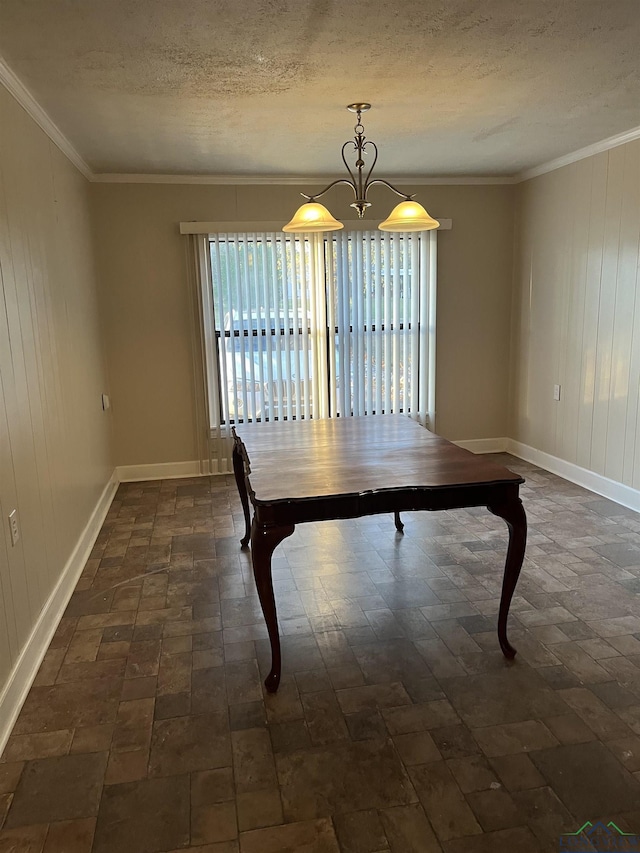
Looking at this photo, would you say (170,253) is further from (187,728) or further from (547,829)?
(547,829)

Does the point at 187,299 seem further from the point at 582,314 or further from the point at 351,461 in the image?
the point at 582,314

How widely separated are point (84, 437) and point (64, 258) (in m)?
1.11

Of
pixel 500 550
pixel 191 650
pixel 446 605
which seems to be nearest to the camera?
pixel 191 650

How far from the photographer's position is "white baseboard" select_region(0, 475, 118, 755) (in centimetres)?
218

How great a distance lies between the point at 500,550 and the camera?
3639 mm

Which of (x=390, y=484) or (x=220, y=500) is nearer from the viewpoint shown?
(x=390, y=484)

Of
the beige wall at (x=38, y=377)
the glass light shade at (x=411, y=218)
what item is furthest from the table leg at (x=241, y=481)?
the glass light shade at (x=411, y=218)

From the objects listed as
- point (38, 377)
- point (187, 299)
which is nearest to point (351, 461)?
point (38, 377)

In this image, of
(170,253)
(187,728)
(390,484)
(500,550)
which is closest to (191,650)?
(187,728)

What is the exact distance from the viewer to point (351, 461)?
2729 millimetres

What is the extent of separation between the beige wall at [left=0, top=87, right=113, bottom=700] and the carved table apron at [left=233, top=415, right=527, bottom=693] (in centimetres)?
94

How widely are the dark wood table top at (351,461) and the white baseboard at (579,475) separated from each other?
1.89 meters

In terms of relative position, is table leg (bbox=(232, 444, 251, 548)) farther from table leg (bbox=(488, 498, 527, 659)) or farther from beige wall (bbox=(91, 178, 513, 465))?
beige wall (bbox=(91, 178, 513, 465))

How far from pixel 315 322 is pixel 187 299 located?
109 cm
